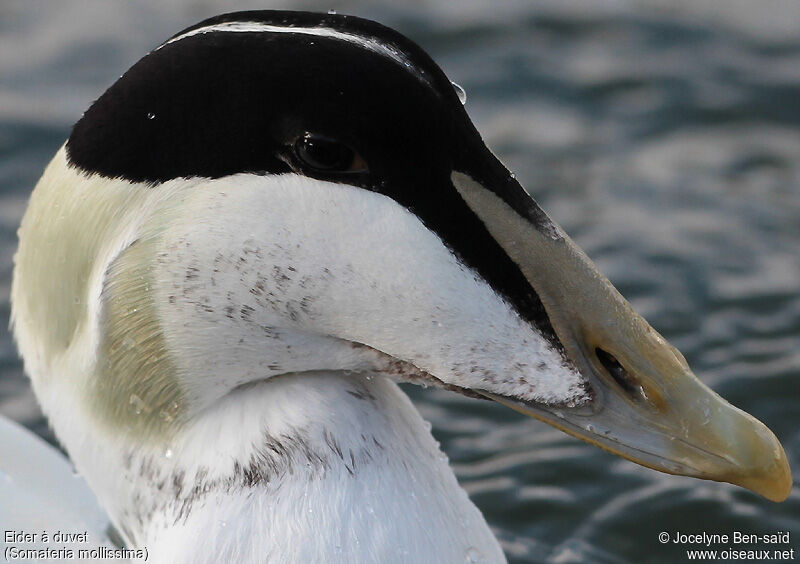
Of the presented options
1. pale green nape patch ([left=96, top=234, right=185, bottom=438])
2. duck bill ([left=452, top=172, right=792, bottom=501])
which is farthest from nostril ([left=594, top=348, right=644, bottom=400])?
pale green nape patch ([left=96, top=234, right=185, bottom=438])

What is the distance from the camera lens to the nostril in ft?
8.21

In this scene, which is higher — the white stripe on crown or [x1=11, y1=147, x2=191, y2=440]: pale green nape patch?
the white stripe on crown

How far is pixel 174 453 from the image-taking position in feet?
8.74

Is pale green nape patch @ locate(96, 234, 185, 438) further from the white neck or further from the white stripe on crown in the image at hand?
the white stripe on crown

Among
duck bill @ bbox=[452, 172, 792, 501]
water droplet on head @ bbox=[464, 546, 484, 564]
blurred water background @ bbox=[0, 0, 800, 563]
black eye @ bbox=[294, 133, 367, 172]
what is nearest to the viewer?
black eye @ bbox=[294, 133, 367, 172]

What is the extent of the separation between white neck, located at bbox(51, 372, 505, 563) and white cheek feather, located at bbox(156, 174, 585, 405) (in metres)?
0.16

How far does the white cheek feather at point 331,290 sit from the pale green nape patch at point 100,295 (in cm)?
5

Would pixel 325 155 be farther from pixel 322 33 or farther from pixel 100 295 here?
pixel 100 295

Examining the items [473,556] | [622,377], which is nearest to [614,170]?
[473,556]

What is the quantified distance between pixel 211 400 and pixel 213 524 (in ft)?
0.80

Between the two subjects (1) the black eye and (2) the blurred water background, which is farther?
(2) the blurred water background

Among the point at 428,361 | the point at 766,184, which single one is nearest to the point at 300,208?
the point at 428,361

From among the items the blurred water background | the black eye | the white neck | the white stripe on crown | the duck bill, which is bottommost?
the blurred water background

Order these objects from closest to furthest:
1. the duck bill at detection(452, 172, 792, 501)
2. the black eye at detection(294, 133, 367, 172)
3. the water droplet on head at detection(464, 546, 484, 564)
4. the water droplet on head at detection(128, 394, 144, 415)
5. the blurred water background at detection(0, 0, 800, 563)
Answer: the black eye at detection(294, 133, 367, 172) < the duck bill at detection(452, 172, 792, 501) < the water droplet on head at detection(128, 394, 144, 415) < the water droplet on head at detection(464, 546, 484, 564) < the blurred water background at detection(0, 0, 800, 563)
